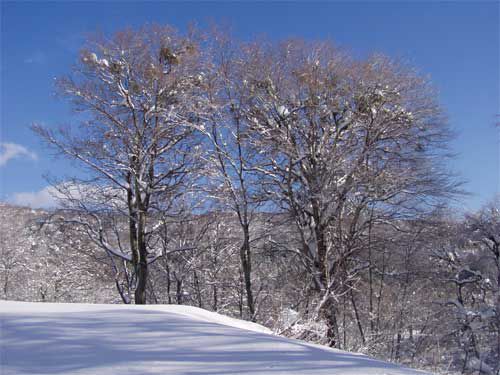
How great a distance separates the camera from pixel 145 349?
2.68m

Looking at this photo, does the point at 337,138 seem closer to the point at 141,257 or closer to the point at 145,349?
the point at 141,257

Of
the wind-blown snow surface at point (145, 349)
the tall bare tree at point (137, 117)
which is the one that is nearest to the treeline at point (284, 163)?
the tall bare tree at point (137, 117)

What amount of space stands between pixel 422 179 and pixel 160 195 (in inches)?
267

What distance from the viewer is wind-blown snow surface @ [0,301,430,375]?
2.38m

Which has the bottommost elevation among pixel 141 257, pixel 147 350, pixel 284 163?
pixel 147 350

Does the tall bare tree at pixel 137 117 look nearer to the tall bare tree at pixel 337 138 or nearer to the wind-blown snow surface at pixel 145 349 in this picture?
the tall bare tree at pixel 337 138

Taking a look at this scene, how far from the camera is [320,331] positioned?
613 cm

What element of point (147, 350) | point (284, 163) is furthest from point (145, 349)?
point (284, 163)

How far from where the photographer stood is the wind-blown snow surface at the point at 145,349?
93.5 inches

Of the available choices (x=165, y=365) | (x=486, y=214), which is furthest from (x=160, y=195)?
(x=486, y=214)

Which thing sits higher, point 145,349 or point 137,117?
point 137,117

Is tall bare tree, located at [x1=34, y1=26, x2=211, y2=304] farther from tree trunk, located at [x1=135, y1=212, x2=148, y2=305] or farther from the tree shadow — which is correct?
the tree shadow

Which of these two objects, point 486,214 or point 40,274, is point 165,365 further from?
point 40,274

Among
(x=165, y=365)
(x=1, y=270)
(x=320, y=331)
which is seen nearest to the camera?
(x=165, y=365)
